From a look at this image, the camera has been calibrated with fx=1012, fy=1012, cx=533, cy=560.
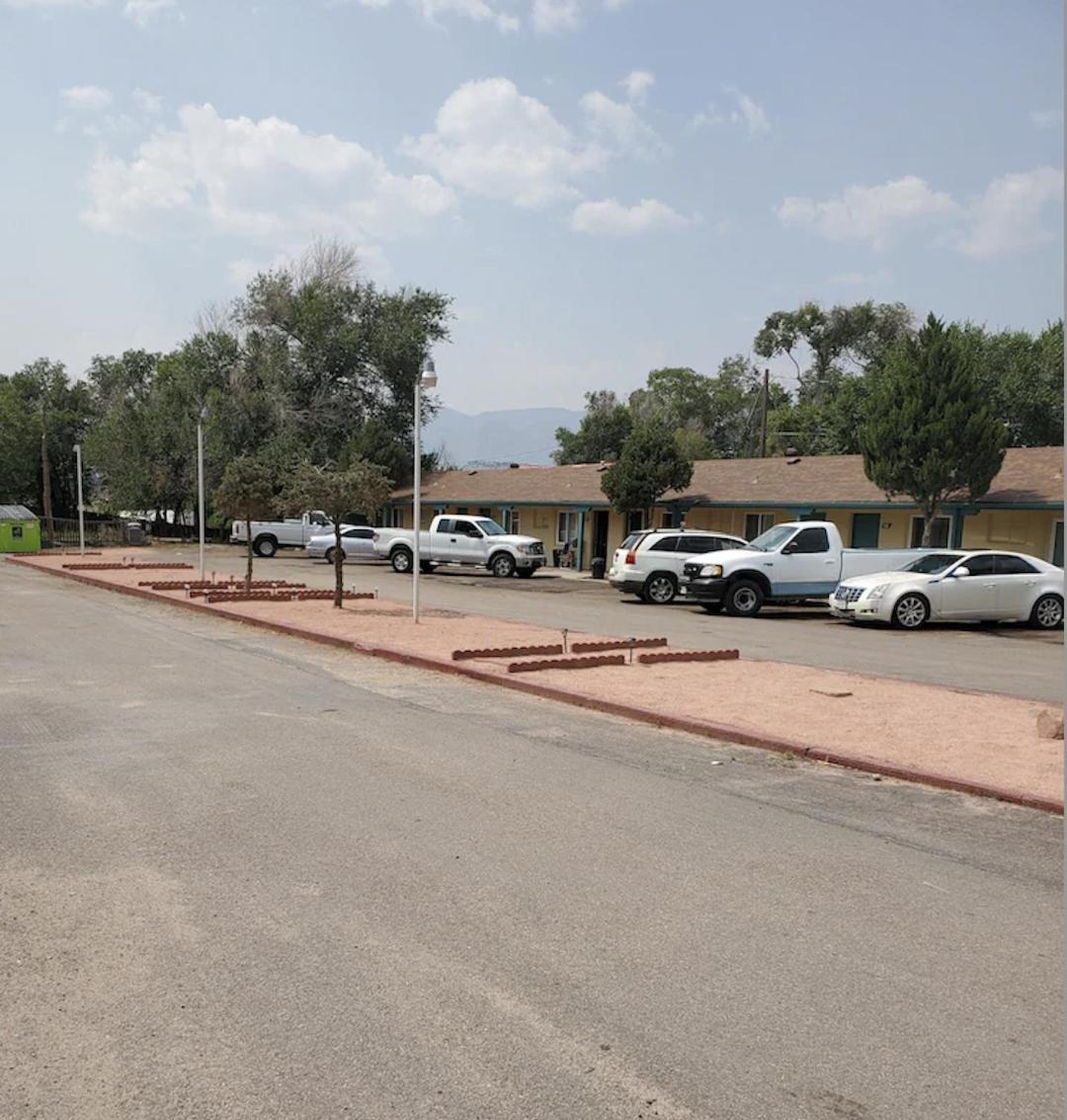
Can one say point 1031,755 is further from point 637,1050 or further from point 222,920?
point 222,920

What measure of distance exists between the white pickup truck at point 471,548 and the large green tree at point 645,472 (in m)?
3.12

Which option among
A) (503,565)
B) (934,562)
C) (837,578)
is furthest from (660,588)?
(503,565)

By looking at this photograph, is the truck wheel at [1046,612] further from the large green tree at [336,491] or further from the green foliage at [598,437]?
the green foliage at [598,437]

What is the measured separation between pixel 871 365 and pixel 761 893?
59.6 m

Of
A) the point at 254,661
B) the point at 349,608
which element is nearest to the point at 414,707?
the point at 254,661

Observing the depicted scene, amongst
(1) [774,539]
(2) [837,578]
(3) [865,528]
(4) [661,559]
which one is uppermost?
(3) [865,528]

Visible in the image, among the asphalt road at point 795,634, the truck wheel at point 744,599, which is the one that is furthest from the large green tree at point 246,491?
the truck wheel at point 744,599

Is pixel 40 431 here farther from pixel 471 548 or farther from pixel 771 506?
pixel 771 506

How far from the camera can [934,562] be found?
19.7 m

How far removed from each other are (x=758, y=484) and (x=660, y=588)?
1001 cm

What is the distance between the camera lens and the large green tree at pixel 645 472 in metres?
31.8

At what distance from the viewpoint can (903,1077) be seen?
3.31 m

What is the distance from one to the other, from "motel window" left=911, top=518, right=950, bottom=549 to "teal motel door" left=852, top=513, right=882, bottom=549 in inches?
39.7

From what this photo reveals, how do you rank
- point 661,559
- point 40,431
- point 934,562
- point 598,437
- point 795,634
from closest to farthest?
point 795,634 → point 934,562 → point 661,559 → point 40,431 → point 598,437
